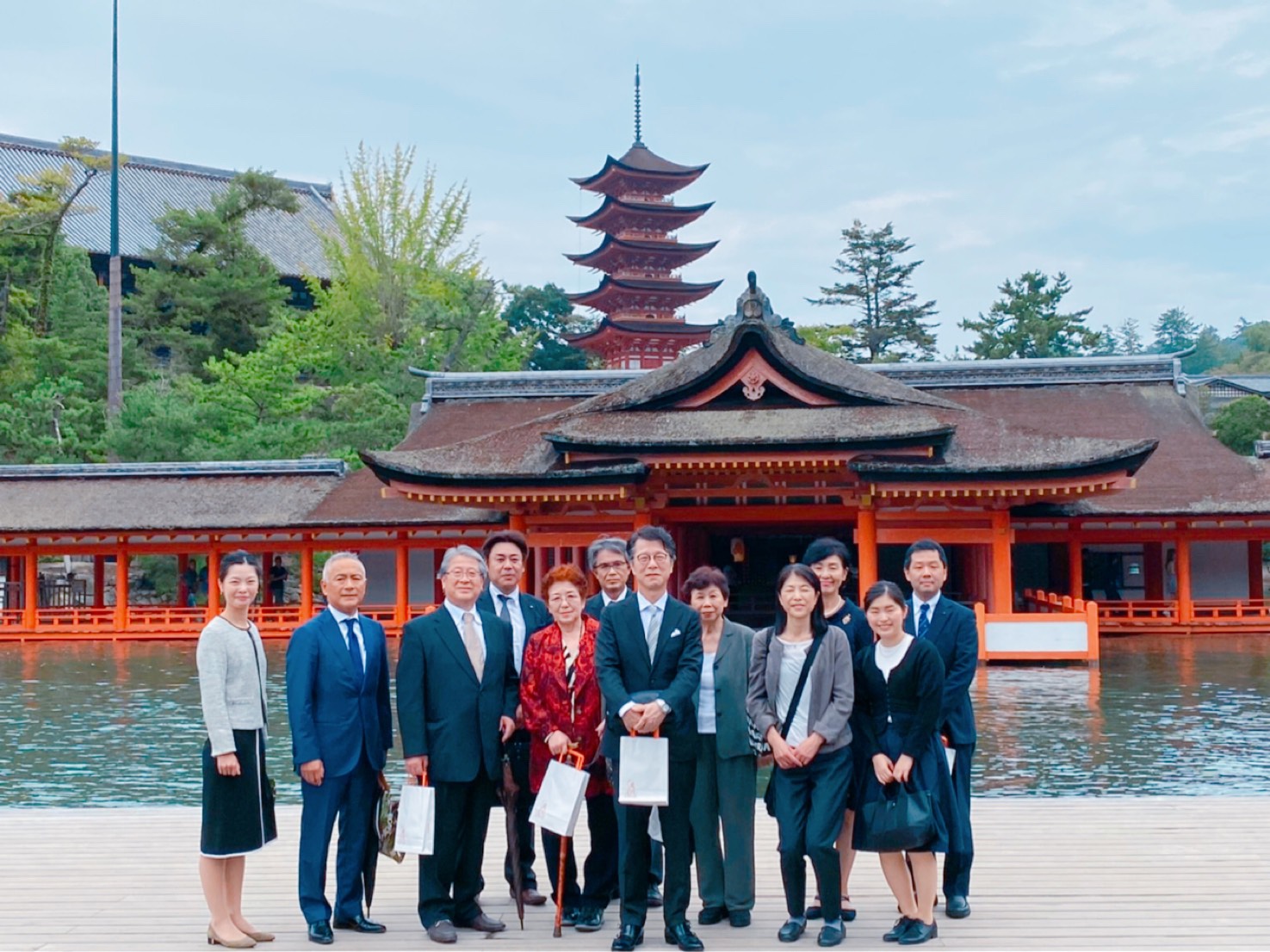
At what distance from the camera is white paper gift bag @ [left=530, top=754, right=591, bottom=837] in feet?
19.9

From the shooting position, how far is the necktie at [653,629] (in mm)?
6078

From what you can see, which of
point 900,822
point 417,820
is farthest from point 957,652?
point 417,820

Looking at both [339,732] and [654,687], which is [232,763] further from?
[654,687]

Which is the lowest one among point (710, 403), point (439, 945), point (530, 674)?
point (439, 945)

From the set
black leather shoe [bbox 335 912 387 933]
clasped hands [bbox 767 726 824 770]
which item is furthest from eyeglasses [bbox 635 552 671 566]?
black leather shoe [bbox 335 912 387 933]

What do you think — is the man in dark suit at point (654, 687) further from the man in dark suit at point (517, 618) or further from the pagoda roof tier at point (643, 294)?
the pagoda roof tier at point (643, 294)

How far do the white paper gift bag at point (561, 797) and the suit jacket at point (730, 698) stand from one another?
62cm

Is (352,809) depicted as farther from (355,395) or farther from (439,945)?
(355,395)

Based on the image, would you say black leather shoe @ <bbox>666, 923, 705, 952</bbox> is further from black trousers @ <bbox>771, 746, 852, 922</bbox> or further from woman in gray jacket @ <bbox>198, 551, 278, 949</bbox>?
woman in gray jacket @ <bbox>198, 551, 278, 949</bbox>

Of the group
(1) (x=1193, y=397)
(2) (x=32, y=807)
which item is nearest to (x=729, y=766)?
(2) (x=32, y=807)

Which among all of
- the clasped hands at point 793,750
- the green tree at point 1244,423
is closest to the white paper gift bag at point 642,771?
the clasped hands at point 793,750

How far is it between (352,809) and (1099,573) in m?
22.3

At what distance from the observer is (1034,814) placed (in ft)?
27.6

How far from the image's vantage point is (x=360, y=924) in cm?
619
